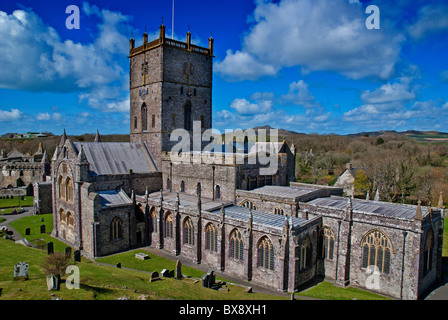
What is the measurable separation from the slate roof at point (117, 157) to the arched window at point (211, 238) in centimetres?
1303

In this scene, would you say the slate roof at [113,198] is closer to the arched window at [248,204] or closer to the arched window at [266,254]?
the arched window at [248,204]

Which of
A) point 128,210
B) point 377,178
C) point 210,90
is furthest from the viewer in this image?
point 377,178

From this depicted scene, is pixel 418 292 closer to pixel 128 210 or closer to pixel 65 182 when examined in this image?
pixel 128 210

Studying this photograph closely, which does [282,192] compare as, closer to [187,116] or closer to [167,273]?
[167,273]

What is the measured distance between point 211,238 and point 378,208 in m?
14.6

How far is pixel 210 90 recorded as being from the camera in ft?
136

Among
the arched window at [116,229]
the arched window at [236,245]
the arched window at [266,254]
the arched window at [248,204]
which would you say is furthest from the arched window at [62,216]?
the arched window at [266,254]

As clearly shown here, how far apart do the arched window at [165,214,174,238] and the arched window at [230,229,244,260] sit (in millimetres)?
7449

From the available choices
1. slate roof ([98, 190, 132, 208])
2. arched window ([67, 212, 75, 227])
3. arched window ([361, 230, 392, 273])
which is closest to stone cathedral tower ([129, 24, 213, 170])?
slate roof ([98, 190, 132, 208])

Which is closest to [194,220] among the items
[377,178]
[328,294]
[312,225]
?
[312,225]

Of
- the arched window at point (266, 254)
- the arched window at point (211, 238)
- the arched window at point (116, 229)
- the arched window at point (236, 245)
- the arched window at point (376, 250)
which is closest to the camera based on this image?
the arched window at point (376, 250)

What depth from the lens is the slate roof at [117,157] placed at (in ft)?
109

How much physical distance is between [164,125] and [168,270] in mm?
18755

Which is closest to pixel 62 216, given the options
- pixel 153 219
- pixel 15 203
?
pixel 153 219
